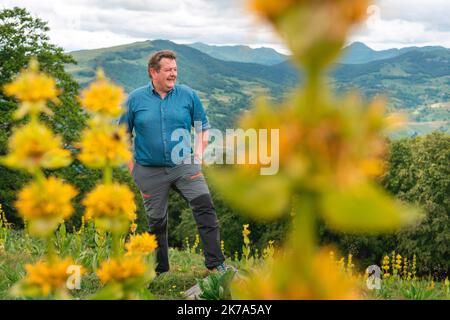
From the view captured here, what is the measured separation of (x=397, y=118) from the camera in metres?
1.12

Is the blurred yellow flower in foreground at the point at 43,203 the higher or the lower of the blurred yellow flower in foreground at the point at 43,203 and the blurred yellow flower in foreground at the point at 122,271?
the higher

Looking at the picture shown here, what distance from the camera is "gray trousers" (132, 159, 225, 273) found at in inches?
259

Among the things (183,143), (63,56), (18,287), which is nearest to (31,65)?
(18,287)

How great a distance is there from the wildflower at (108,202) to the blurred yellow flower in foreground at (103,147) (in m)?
0.10

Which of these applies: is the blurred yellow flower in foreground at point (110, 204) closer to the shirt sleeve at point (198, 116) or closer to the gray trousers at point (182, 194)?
the gray trousers at point (182, 194)

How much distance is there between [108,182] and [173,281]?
15.9 feet

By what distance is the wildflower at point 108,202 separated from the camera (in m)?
→ 2.00

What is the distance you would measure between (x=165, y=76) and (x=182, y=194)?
1429 millimetres

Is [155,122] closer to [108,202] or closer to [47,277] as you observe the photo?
[108,202]

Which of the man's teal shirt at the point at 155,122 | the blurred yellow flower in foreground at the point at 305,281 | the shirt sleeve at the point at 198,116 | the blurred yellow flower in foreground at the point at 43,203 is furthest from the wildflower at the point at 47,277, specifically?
the shirt sleeve at the point at 198,116

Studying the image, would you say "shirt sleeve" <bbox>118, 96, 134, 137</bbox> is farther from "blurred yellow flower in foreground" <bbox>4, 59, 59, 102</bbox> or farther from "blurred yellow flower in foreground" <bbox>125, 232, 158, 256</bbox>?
"blurred yellow flower in foreground" <bbox>4, 59, 59, 102</bbox>

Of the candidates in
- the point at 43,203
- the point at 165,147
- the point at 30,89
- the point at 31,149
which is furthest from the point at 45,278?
the point at 165,147

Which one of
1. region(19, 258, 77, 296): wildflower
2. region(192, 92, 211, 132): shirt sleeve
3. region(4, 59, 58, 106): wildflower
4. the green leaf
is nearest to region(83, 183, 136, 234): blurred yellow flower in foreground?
region(19, 258, 77, 296): wildflower
